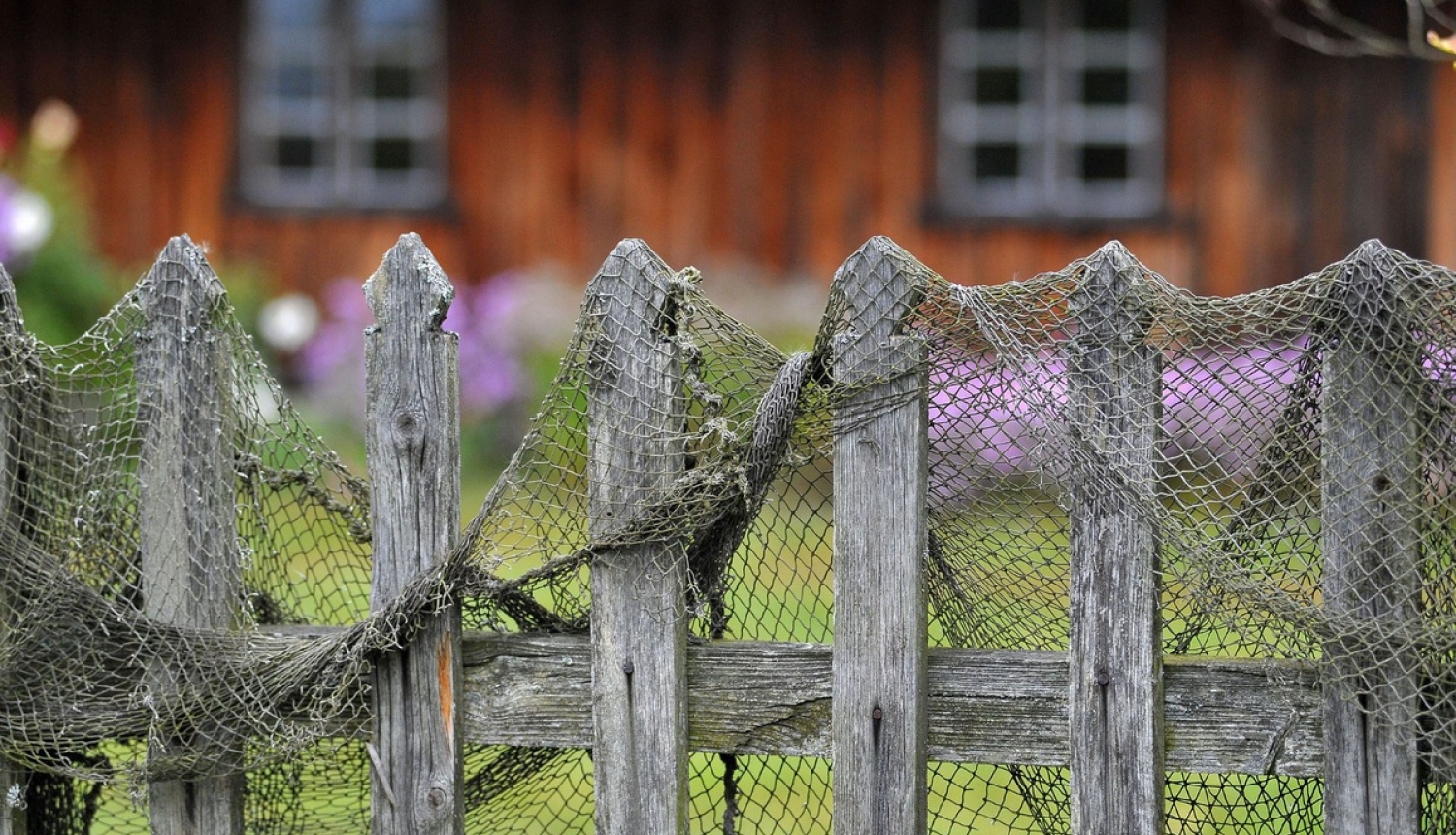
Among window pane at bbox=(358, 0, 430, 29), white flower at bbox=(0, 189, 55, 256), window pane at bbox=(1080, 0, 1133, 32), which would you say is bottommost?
white flower at bbox=(0, 189, 55, 256)

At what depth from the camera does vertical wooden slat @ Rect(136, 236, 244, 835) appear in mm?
2430

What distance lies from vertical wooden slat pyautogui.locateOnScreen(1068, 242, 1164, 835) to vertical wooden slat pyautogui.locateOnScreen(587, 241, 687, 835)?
608 millimetres

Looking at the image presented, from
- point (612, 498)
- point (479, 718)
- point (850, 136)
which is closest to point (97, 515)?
point (479, 718)

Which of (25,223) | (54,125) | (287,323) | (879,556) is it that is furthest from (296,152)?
(879,556)

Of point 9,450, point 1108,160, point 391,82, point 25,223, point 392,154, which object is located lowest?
point 9,450

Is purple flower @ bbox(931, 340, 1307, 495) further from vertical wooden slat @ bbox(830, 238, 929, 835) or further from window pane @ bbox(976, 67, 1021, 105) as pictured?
window pane @ bbox(976, 67, 1021, 105)

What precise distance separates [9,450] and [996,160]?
24.2ft

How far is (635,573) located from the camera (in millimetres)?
2301

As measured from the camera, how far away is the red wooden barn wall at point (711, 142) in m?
8.79

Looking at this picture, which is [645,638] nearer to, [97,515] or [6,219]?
[97,515]

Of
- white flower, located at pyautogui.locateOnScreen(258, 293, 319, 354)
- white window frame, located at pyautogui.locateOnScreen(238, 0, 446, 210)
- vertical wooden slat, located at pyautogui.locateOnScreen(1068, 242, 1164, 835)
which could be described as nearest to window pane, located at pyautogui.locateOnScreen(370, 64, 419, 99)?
white window frame, located at pyautogui.locateOnScreen(238, 0, 446, 210)

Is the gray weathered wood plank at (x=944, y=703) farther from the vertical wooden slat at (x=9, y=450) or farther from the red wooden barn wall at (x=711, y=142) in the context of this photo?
the red wooden barn wall at (x=711, y=142)

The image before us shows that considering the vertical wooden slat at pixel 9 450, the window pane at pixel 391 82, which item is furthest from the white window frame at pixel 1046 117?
the vertical wooden slat at pixel 9 450

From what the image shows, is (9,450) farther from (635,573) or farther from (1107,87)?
(1107,87)
